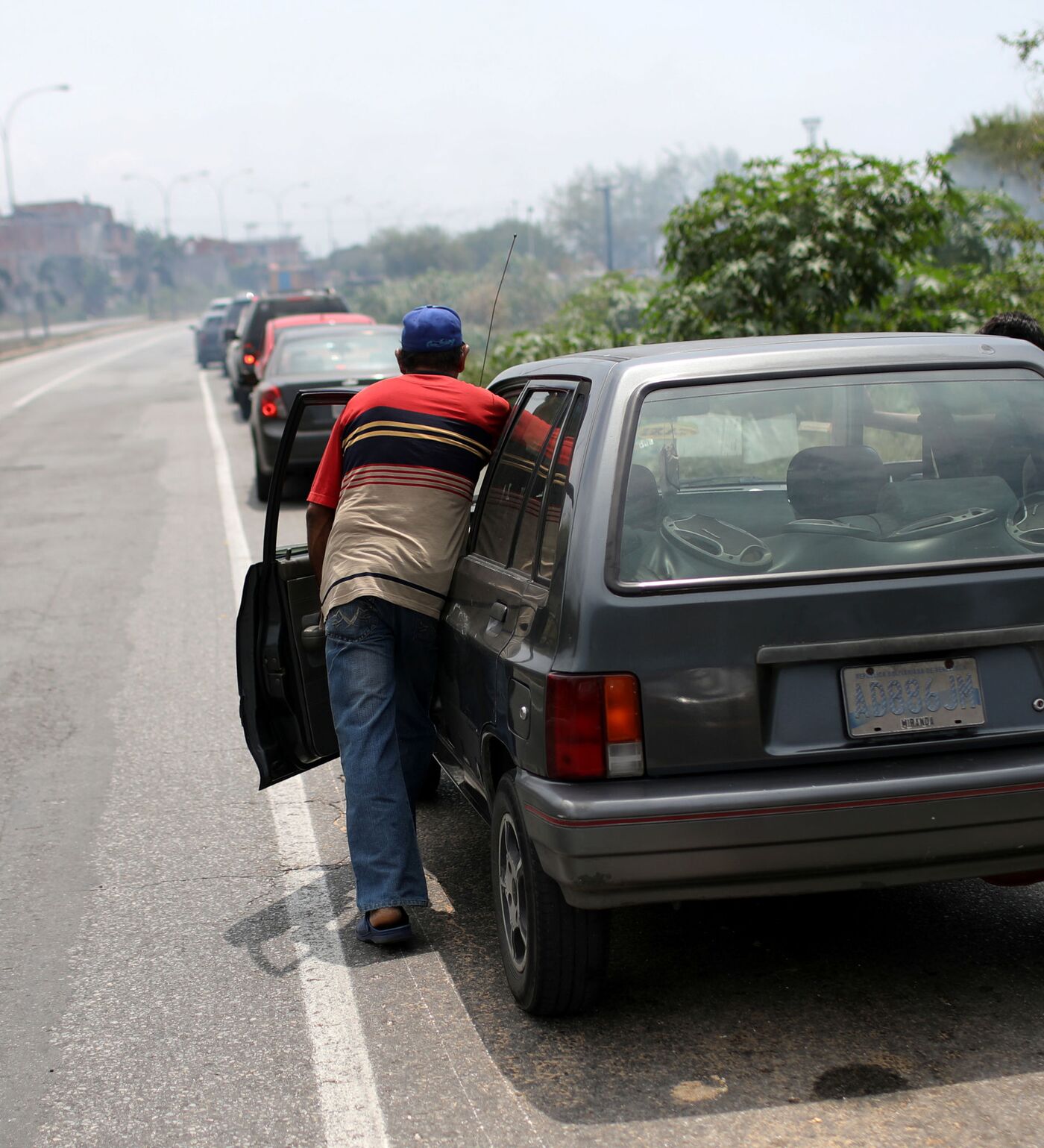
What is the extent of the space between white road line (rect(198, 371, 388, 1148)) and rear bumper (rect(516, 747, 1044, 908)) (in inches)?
26.3

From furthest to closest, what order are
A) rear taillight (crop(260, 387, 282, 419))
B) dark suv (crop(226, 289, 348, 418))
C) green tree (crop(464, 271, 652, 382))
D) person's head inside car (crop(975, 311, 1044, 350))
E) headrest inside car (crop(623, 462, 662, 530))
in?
dark suv (crop(226, 289, 348, 418)) → green tree (crop(464, 271, 652, 382)) → rear taillight (crop(260, 387, 282, 419)) → person's head inside car (crop(975, 311, 1044, 350)) → headrest inside car (crop(623, 462, 662, 530))

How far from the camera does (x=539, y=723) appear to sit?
11.3 ft

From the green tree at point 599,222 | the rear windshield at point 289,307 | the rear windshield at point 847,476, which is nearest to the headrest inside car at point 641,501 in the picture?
the rear windshield at point 847,476

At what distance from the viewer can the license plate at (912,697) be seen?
134 inches

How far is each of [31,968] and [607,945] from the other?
173cm

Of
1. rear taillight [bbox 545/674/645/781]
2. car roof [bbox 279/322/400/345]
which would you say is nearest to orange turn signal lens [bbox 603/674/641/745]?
rear taillight [bbox 545/674/645/781]

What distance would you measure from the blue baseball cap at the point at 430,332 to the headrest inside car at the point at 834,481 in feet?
4.27

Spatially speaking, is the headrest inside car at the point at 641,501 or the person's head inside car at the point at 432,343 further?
the person's head inside car at the point at 432,343

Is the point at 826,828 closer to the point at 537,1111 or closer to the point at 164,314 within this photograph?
the point at 537,1111

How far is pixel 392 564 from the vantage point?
172 inches

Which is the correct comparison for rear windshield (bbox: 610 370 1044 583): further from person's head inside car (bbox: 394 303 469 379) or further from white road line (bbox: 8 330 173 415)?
white road line (bbox: 8 330 173 415)

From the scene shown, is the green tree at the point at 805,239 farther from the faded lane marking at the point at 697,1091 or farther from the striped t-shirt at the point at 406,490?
the faded lane marking at the point at 697,1091

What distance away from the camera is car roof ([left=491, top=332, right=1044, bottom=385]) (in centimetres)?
364

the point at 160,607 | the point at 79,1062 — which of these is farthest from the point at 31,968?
the point at 160,607
